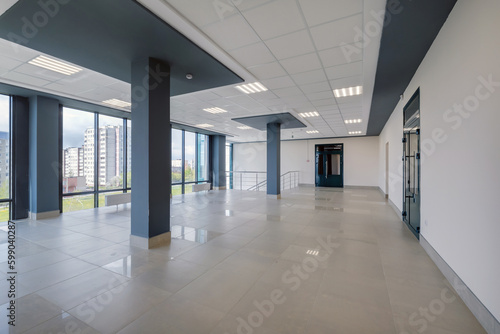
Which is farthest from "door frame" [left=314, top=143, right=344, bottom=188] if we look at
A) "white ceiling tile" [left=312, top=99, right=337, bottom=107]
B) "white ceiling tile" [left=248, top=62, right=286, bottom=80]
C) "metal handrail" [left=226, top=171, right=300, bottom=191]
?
"white ceiling tile" [left=248, top=62, right=286, bottom=80]

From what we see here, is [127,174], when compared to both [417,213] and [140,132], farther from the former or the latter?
[417,213]

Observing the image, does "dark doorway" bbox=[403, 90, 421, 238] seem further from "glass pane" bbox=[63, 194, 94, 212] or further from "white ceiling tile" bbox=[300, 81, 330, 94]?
"glass pane" bbox=[63, 194, 94, 212]

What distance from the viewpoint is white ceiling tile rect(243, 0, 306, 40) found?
253cm

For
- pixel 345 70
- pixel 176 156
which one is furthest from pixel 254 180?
pixel 345 70

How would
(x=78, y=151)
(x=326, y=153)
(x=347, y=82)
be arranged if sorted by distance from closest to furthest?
(x=347, y=82), (x=78, y=151), (x=326, y=153)

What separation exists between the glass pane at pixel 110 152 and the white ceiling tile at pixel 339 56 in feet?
24.6

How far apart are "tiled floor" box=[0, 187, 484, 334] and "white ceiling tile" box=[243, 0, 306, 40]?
3216mm

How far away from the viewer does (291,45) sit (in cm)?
332

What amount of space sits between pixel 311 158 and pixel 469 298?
505 inches

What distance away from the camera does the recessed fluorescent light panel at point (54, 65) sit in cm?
380

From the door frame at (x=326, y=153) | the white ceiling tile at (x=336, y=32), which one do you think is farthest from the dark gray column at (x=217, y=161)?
the white ceiling tile at (x=336, y=32)

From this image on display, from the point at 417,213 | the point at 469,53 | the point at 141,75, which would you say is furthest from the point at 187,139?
the point at 469,53

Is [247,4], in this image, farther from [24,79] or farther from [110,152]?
[110,152]

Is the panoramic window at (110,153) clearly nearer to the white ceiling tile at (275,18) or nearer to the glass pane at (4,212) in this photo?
the glass pane at (4,212)
